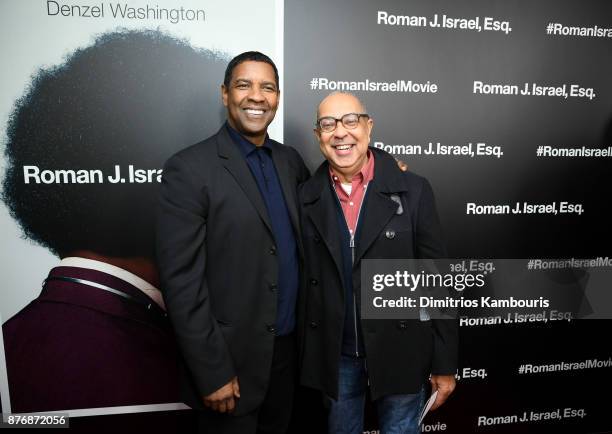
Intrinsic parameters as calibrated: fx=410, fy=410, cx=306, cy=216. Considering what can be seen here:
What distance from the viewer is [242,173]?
1.45 meters

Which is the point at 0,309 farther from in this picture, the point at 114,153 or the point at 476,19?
the point at 476,19

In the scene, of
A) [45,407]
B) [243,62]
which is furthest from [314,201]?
[45,407]

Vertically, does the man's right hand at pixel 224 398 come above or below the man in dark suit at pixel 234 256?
below

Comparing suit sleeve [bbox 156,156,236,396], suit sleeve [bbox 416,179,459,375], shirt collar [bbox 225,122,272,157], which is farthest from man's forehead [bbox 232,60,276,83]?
suit sleeve [bbox 416,179,459,375]

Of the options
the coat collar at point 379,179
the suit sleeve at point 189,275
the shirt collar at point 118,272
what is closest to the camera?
the suit sleeve at point 189,275

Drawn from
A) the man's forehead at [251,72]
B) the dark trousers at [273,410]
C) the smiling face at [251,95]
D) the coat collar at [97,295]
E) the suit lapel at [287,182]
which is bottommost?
the dark trousers at [273,410]

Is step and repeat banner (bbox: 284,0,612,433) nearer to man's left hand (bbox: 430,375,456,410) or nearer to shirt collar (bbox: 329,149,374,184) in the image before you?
shirt collar (bbox: 329,149,374,184)

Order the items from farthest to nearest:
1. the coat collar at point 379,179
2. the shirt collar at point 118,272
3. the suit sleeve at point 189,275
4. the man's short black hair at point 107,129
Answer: the shirt collar at point 118,272 → the man's short black hair at point 107,129 → the coat collar at point 379,179 → the suit sleeve at point 189,275

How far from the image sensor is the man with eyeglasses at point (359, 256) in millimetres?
1433

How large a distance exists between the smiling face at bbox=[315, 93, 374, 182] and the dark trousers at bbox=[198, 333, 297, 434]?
71 cm

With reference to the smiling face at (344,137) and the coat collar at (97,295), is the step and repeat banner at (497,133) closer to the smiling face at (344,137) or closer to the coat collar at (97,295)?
the smiling face at (344,137)

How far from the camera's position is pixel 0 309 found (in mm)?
2066

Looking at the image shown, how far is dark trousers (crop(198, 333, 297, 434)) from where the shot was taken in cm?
153

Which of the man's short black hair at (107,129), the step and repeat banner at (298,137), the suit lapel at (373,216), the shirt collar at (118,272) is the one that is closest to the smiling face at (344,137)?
the suit lapel at (373,216)
